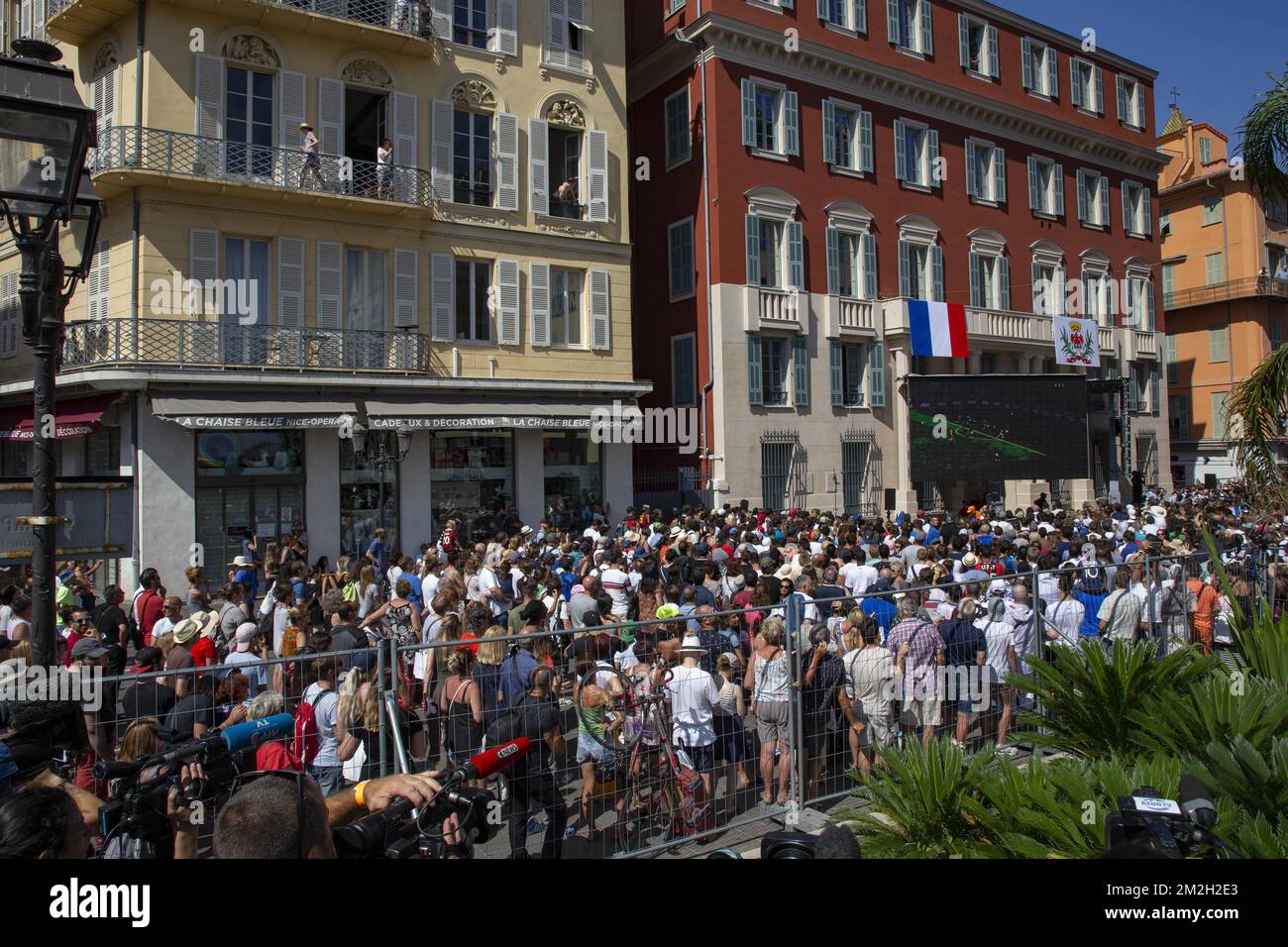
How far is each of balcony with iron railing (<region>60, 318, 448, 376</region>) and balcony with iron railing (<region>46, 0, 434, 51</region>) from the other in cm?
620

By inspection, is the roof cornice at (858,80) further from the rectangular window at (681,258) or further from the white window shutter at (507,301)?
the white window shutter at (507,301)

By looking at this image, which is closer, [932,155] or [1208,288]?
[932,155]

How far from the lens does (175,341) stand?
1780cm

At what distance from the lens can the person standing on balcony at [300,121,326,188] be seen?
1922 centimetres

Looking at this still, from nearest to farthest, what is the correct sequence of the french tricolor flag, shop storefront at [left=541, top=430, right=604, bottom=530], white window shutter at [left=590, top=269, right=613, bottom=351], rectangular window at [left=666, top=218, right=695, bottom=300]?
shop storefront at [left=541, top=430, right=604, bottom=530]
white window shutter at [left=590, top=269, right=613, bottom=351]
rectangular window at [left=666, top=218, right=695, bottom=300]
the french tricolor flag

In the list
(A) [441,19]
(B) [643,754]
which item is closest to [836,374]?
(A) [441,19]

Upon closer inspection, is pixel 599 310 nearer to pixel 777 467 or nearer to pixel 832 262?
pixel 777 467

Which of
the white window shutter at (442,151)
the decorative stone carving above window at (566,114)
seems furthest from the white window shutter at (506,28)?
the white window shutter at (442,151)

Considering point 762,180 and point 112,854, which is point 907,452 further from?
point 112,854

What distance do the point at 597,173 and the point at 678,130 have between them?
4.61 metres

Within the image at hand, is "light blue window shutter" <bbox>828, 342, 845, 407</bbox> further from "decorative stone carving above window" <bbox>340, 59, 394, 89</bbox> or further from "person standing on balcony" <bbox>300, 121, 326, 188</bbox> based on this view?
"person standing on balcony" <bbox>300, 121, 326, 188</bbox>

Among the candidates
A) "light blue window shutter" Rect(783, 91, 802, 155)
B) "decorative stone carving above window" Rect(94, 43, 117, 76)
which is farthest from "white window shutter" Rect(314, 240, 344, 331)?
"light blue window shutter" Rect(783, 91, 802, 155)

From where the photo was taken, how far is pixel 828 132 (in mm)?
27641

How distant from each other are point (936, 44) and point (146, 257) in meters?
24.8
